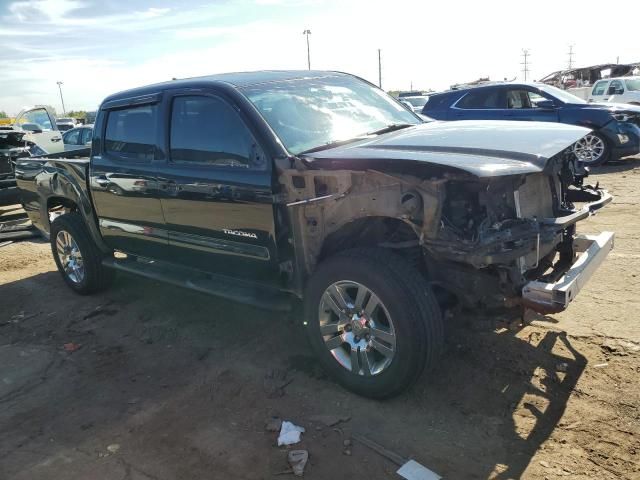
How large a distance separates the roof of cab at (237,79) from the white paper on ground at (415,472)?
8.80 ft

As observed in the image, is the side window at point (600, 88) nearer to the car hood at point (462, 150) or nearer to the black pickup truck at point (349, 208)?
the black pickup truck at point (349, 208)

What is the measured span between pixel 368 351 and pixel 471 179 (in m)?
1.21

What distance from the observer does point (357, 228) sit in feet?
11.4

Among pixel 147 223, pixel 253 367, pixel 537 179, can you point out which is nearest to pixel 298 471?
pixel 253 367

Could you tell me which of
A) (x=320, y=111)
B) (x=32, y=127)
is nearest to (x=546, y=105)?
(x=320, y=111)

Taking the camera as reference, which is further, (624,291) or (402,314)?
(624,291)

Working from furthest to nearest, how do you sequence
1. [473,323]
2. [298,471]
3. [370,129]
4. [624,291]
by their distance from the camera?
[624,291] < [370,129] < [473,323] < [298,471]

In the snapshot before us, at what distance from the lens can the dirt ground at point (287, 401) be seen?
2.82 meters

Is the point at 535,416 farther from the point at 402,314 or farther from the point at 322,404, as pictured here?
the point at 322,404

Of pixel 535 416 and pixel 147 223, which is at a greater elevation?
pixel 147 223

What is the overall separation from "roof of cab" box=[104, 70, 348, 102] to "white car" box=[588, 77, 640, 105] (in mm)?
15393

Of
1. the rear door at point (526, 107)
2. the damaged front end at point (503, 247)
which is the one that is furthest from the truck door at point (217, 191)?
the rear door at point (526, 107)

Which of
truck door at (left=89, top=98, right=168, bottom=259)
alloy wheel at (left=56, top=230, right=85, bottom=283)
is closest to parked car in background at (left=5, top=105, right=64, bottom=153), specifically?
alloy wheel at (left=56, top=230, right=85, bottom=283)

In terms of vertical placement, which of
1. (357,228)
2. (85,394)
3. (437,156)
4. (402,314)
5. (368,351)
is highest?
(437,156)
